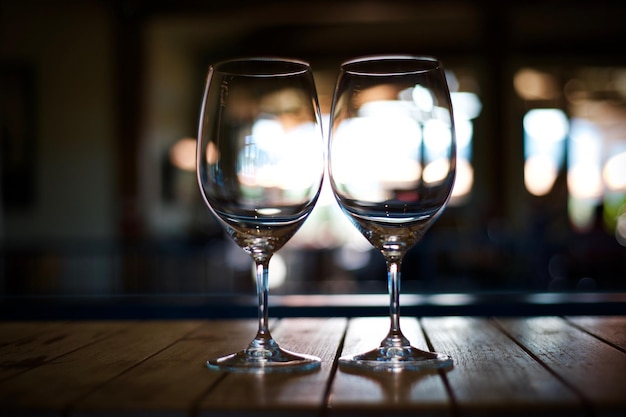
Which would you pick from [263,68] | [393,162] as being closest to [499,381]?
[393,162]

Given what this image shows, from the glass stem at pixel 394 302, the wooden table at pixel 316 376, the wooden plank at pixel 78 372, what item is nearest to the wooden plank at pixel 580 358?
the wooden table at pixel 316 376

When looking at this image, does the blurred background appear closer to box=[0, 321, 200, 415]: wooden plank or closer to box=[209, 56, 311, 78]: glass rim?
box=[0, 321, 200, 415]: wooden plank

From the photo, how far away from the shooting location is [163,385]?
1.90 ft

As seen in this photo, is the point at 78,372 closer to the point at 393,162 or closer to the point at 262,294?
the point at 262,294

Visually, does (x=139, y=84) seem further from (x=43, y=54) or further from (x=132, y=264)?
(x=132, y=264)

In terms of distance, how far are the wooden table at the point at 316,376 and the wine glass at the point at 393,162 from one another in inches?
3.0

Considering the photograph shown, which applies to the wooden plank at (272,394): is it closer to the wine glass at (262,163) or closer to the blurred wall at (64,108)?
the wine glass at (262,163)

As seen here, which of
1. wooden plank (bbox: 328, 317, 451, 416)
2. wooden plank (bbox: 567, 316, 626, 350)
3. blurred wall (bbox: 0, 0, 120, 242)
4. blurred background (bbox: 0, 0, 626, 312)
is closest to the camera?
wooden plank (bbox: 328, 317, 451, 416)

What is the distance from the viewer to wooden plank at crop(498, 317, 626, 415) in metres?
0.52

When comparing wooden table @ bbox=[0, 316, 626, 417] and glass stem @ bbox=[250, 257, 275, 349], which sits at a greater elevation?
glass stem @ bbox=[250, 257, 275, 349]

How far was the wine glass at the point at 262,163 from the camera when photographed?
2.17 feet

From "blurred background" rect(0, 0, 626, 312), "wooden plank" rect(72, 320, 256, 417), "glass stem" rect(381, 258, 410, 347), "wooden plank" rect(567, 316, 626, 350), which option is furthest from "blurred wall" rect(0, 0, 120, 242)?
"glass stem" rect(381, 258, 410, 347)

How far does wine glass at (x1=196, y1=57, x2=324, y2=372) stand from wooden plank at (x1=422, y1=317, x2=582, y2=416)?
130 mm

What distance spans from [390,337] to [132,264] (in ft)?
19.6
